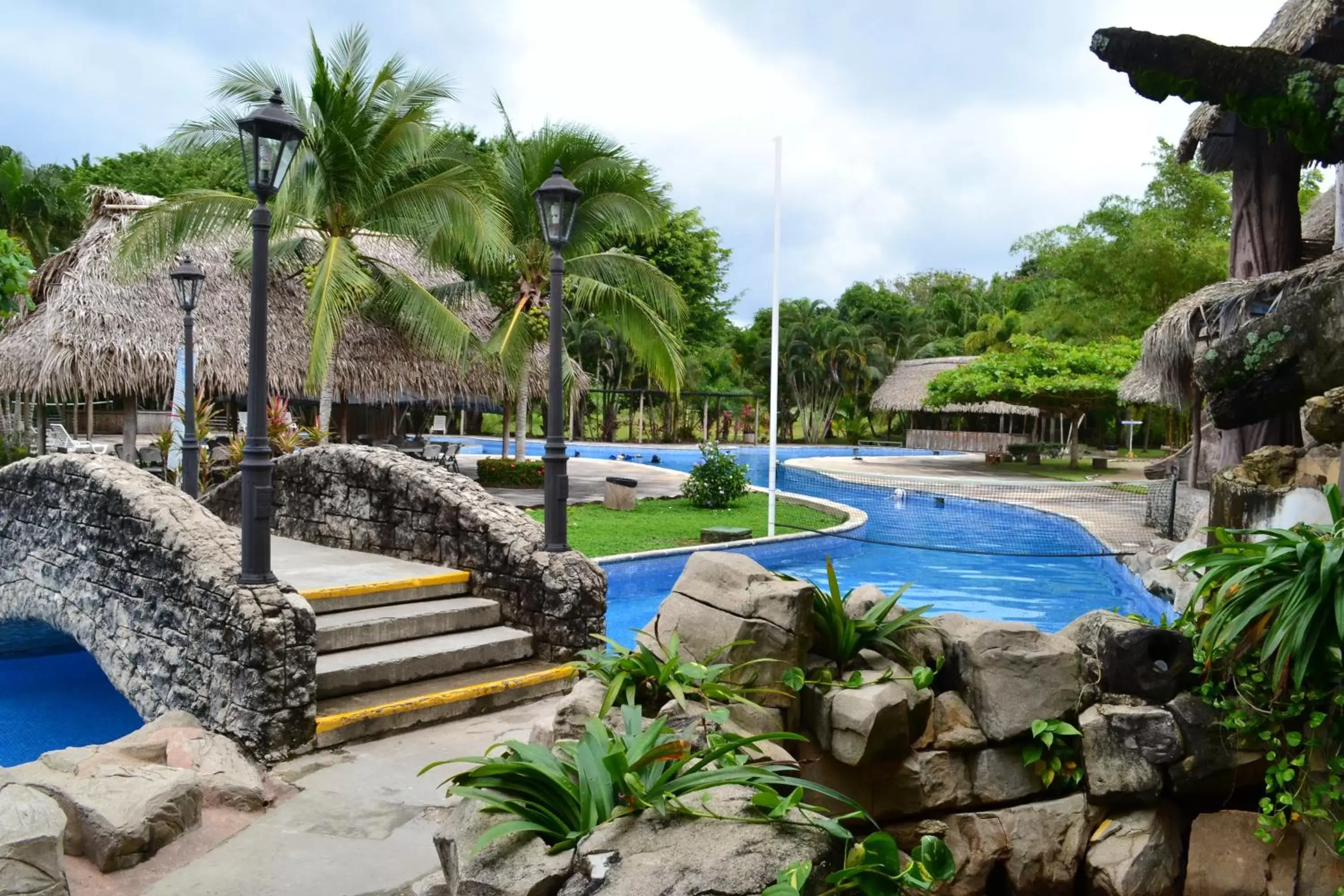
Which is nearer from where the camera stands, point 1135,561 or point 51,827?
point 51,827

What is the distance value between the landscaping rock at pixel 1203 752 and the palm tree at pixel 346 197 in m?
12.3

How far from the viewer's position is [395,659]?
19.2ft

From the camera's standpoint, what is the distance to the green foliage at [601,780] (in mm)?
2947

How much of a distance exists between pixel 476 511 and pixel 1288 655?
4.95 m

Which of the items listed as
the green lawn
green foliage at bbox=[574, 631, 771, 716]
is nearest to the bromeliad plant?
green foliage at bbox=[574, 631, 771, 716]

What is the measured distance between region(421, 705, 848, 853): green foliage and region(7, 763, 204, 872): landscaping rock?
5.31ft

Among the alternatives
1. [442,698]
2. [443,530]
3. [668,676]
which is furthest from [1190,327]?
[668,676]

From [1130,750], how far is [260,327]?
4744 millimetres

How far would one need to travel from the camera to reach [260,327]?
17.8 ft

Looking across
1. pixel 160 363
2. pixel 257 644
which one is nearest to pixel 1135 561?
pixel 257 644

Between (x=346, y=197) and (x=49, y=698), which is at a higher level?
(x=346, y=197)

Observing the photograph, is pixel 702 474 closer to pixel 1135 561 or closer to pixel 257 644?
pixel 1135 561

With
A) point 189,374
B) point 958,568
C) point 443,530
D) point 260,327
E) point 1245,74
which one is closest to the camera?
point 1245,74

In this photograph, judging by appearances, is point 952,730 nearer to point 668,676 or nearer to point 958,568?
point 668,676
